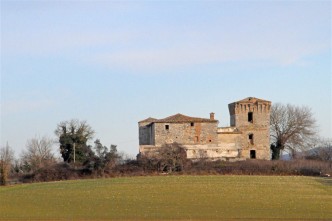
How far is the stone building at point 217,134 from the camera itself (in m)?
69.4

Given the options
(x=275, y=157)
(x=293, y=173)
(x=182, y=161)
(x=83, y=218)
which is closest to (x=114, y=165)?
(x=182, y=161)

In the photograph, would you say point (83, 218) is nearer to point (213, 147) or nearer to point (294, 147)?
point (213, 147)

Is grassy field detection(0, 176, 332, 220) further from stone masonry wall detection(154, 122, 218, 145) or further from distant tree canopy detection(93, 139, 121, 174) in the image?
stone masonry wall detection(154, 122, 218, 145)

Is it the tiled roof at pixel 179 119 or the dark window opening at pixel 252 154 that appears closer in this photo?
the tiled roof at pixel 179 119

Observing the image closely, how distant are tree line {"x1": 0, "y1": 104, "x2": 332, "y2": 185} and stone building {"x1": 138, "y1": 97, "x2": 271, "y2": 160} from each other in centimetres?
333

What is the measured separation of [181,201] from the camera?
32.0 metres

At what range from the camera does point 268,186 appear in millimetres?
42250

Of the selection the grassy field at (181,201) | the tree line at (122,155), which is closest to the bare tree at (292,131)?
the tree line at (122,155)

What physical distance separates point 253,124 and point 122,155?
15.3 m

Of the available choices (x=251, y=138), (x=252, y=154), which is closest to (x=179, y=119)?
(x=251, y=138)

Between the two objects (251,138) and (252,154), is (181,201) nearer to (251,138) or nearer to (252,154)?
(252,154)

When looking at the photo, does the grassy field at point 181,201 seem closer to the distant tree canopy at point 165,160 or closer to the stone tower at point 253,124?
the distant tree canopy at point 165,160

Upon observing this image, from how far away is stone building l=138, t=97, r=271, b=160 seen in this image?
69.4 m

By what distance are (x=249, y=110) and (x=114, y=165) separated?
18.4 meters
